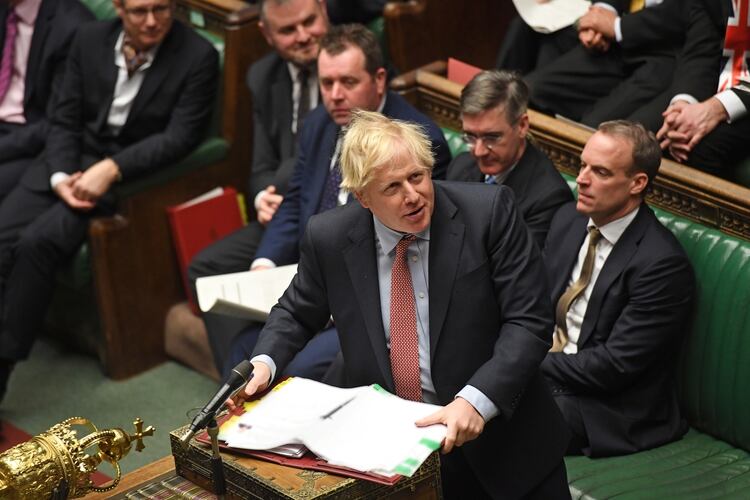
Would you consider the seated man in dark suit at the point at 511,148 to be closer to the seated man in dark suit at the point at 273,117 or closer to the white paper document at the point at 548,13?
the white paper document at the point at 548,13

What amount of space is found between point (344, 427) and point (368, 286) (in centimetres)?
33

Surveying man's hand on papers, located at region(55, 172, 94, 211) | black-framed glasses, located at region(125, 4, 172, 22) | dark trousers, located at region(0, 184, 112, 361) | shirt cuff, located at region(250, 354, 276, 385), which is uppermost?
black-framed glasses, located at region(125, 4, 172, 22)

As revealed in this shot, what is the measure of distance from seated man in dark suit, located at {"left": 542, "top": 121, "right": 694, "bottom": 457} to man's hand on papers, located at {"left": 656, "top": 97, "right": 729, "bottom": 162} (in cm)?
31

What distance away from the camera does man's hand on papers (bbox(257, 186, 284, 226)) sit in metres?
4.29

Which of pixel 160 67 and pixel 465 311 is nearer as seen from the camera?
pixel 465 311

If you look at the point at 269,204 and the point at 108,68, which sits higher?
the point at 108,68

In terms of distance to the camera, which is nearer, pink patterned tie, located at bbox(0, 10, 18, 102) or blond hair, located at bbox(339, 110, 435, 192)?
blond hair, located at bbox(339, 110, 435, 192)

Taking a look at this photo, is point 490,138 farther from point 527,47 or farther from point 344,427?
point 344,427

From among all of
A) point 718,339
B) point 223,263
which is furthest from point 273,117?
point 718,339

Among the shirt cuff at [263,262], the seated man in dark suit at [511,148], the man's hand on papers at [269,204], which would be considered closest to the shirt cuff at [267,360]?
the seated man in dark suit at [511,148]

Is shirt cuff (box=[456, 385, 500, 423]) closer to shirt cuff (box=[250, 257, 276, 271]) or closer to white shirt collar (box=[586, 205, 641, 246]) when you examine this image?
white shirt collar (box=[586, 205, 641, 246])

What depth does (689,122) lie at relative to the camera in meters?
3.56

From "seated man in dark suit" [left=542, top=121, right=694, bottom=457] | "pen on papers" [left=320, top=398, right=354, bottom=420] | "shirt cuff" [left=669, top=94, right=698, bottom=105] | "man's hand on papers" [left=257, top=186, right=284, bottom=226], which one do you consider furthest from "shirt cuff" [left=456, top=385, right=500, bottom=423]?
"man's hand on papers" [left=257, top=186, right=284, bottom=226]

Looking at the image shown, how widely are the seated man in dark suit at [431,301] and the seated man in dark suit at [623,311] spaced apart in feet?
1.78
